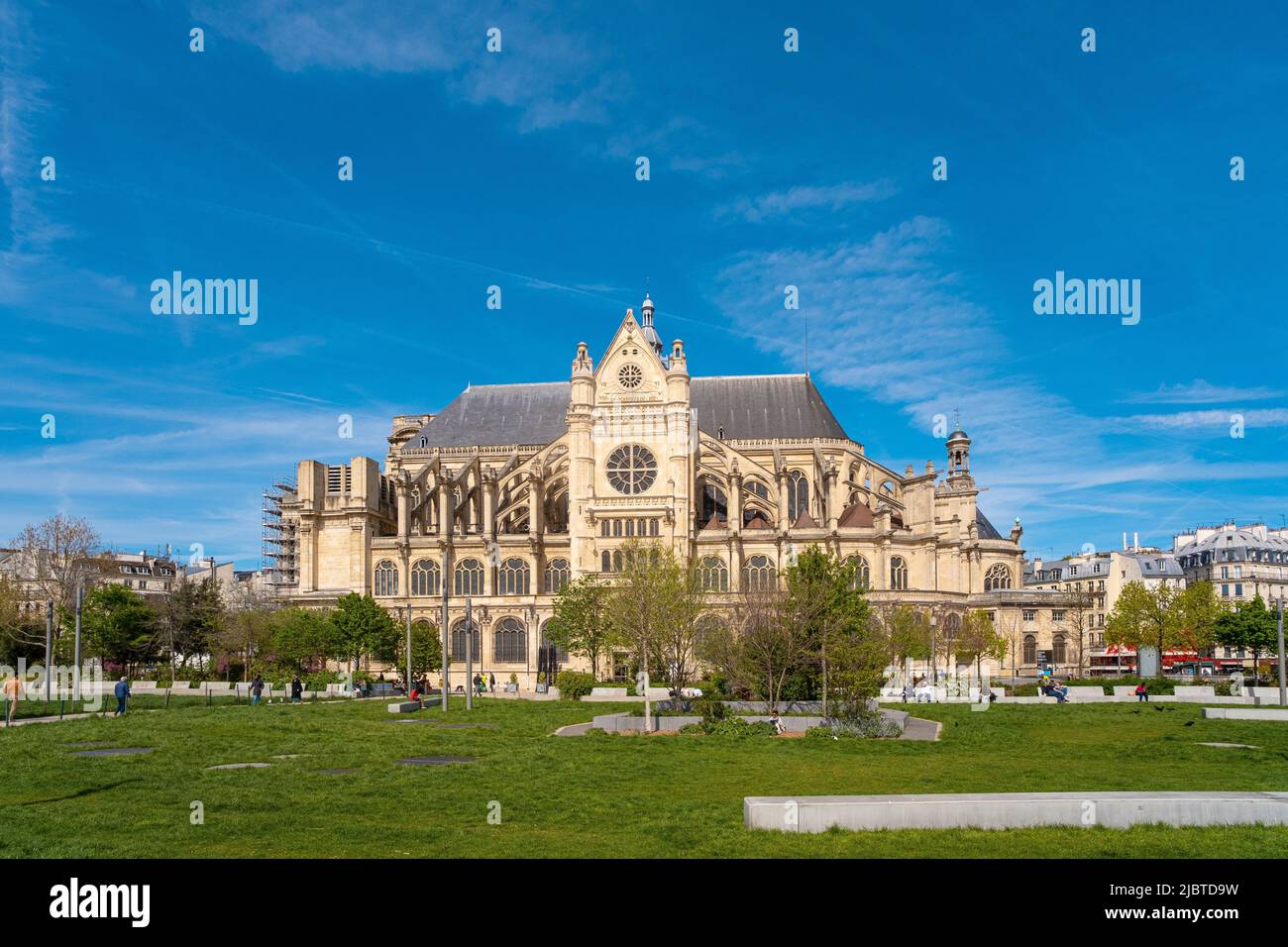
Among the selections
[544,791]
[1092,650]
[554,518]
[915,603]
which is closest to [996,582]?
[915,603]

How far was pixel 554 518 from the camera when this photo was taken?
71938mm

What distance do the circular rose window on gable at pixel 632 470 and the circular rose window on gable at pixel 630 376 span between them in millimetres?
3935

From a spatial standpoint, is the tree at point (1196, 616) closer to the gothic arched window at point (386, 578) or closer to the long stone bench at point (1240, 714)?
the long stone bench at point (1240, 714)

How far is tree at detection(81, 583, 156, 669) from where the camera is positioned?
5525cm

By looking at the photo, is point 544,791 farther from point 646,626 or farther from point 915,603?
point 915,603

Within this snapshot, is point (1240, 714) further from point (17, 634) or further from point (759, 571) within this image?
point (17, 634)

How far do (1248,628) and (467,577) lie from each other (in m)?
49.9

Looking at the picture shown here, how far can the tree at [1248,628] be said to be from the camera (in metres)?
66.9

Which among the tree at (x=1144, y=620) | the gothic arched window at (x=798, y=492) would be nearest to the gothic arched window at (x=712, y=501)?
the gothic arched window at (x=798, y=492)

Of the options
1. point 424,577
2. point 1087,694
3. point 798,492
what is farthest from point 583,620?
point 1087,694

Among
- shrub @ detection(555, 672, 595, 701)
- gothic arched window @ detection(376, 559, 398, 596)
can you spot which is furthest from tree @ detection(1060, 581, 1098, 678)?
gothic arched window @ detection(376, 559, 398, 596)

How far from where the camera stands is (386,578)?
225 feet
